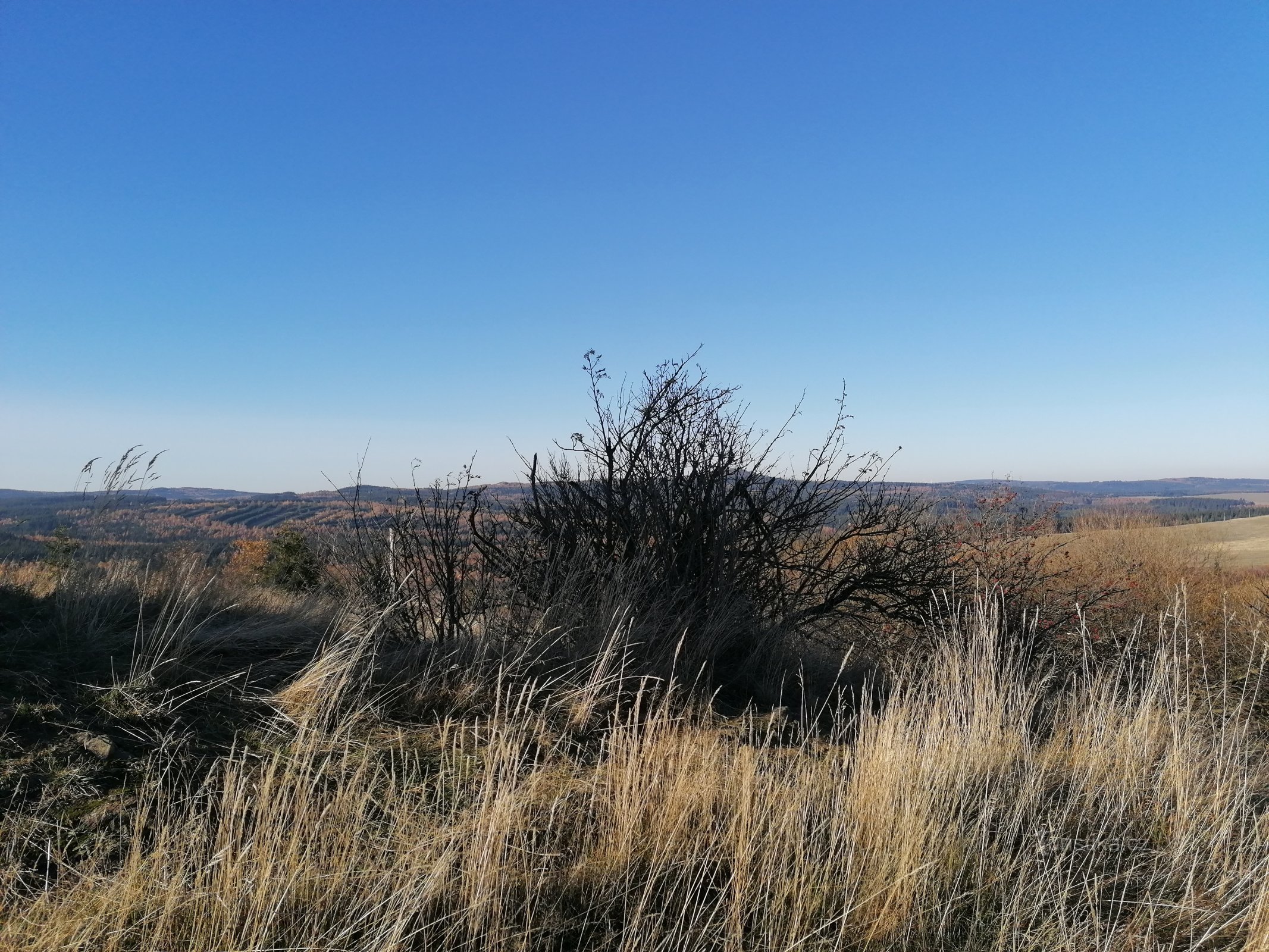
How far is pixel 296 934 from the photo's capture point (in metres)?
2.26

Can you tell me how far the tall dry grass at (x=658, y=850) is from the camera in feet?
7.50

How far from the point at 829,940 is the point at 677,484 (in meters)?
5.17

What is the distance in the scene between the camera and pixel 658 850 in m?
2.81

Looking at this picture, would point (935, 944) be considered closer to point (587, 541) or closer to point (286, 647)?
point (286, 647)

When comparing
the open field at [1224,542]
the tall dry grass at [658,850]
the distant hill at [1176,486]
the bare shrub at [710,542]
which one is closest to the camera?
the tall dry grass at [658,850]

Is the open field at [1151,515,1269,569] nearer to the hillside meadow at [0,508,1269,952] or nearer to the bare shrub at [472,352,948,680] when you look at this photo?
the bare shrub at [472,352,948,680]

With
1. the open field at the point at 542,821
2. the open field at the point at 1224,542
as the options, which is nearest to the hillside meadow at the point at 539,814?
the open field at the point at 542,821

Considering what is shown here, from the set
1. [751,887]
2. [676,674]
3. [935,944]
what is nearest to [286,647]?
[676,674]

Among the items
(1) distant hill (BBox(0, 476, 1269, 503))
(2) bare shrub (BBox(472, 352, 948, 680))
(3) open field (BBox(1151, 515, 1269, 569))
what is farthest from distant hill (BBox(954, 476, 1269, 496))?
(2) bare shrub (BBox(472, 352, 948, 680))

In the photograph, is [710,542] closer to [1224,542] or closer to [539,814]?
[539,814]

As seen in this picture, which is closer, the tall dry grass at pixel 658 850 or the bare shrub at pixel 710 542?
the tall dry grass at pixel 658 850

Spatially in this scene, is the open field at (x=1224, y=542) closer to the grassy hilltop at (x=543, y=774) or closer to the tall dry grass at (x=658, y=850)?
the grassy hilltop at (x=543, y=774)

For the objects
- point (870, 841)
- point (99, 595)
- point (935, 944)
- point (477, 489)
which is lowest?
point (935, 944)

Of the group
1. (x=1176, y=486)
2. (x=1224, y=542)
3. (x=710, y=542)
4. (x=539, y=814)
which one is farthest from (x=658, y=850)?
(x=1176, y=486)
